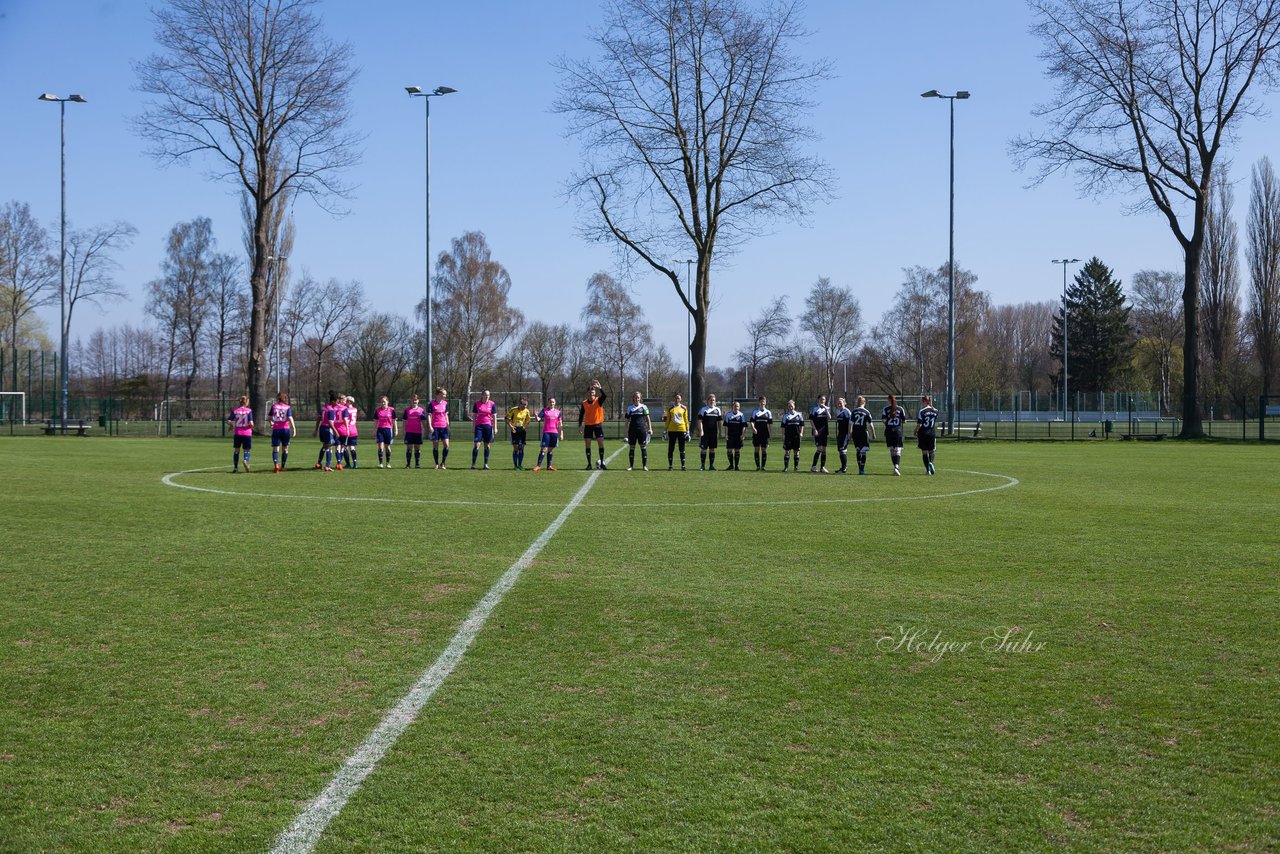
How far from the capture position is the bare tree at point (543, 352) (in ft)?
295

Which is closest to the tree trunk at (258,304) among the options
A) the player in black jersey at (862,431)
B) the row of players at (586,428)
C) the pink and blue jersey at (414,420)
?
the row of players at (586,428)

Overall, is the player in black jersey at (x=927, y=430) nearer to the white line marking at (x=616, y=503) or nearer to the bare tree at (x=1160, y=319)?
the white line marking at (x=616, y=503)

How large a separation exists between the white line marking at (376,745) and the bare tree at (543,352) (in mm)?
82141

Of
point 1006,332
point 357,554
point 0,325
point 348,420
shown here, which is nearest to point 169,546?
point 357,554

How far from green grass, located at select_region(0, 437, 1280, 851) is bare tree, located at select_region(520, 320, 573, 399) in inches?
3054

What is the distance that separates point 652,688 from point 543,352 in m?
85.2

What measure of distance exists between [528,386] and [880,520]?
7996 centimetres

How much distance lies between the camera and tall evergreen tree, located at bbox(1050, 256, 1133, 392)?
92.6m

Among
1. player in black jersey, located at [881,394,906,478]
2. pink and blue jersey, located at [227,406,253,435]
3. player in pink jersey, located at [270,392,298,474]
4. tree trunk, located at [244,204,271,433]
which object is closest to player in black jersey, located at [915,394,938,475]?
player in black jersey, located at [881,394,906,478]

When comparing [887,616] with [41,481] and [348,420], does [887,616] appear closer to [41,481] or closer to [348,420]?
[41,481]

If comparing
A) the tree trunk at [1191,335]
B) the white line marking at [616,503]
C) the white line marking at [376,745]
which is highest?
the tree trunk at [1191,335]

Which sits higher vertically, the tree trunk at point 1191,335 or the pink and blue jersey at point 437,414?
the tree trunk at point 1191,335

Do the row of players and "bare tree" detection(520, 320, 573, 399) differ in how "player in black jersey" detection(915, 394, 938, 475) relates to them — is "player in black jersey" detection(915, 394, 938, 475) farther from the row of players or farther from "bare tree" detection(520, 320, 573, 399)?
"bare tree" detection(520, 320, 573, 399)

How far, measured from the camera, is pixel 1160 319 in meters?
98.6
